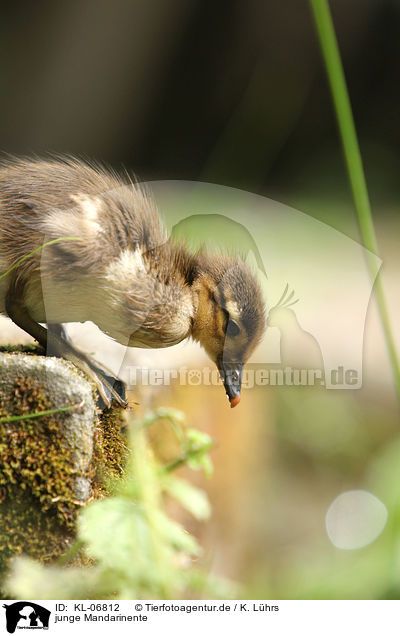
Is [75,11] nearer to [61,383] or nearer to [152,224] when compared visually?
[152,224]

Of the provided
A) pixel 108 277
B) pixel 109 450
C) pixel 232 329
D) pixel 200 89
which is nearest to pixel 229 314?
pixel 232 329

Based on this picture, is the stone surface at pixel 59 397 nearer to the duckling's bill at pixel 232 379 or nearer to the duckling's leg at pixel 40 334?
the duckling's leg at pixel 40 334

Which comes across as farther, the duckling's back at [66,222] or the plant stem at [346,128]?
the duckling's back at [66,222]

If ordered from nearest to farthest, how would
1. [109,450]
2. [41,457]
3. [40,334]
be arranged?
[41,457] < [109,450] < [40,334]

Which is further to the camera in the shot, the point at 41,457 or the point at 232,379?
the point at 232,379

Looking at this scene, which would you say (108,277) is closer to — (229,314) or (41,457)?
(229,314)
